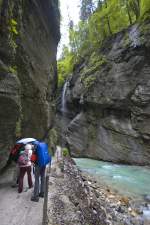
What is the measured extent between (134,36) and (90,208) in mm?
19480

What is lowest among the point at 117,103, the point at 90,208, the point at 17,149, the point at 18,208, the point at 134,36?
the point at 90,208

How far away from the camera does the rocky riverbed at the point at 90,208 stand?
660cm

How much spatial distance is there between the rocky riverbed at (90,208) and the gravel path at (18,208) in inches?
15.0

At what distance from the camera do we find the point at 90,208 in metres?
7.97

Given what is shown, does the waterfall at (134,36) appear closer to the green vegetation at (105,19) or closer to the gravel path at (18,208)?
the green vegetation at (105,19)

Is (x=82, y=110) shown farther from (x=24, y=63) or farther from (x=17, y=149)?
(x=17, y=149)

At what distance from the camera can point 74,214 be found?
677cm

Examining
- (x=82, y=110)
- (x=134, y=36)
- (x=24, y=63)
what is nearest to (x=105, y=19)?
(x=134, y=36)

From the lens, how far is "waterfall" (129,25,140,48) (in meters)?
22.1

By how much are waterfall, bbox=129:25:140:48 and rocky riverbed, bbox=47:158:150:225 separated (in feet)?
51.4

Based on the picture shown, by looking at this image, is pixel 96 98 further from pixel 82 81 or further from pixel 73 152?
pixel 73 152

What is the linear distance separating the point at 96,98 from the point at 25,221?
20199 millimetres

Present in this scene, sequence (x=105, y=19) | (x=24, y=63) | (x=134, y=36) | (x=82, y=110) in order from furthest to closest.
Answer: (x=105, y=19)
(x=82, y=110)
(x=134, y=36)
(x=24, y=63)

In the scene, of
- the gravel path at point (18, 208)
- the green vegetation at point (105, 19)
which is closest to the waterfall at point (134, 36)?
the green vegetation at point (105, 19)
